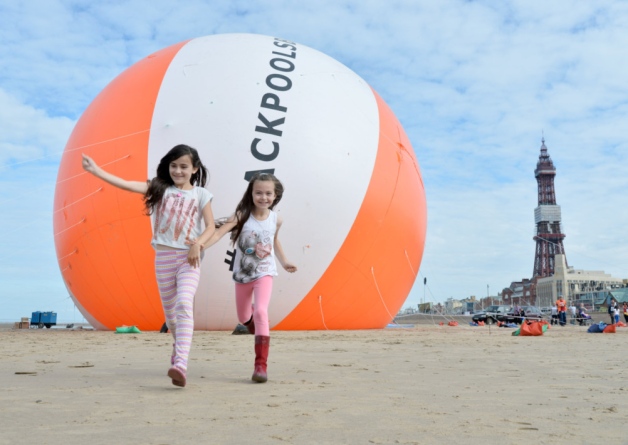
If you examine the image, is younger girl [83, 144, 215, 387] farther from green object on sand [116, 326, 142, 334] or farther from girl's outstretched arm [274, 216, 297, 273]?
green object on sand [116, 326, 142, 334]

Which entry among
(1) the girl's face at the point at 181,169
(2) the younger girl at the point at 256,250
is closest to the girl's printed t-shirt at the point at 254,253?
(2) the younger girl at the point at 256,250

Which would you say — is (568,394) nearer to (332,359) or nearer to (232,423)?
(232,423)

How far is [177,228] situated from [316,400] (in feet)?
4.46

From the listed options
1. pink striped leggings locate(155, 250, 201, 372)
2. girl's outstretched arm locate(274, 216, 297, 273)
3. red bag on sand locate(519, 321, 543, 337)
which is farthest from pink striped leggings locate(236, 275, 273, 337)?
red bag on sand locate(519, 321, 543, 337)

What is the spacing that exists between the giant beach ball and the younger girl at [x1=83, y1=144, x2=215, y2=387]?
3943 mm

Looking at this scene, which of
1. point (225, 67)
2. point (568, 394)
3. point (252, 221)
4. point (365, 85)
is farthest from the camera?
point (365, 85)

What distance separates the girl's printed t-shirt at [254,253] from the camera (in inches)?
150

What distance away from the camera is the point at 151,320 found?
27.5 ft

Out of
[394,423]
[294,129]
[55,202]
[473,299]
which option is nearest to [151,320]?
[55,202]

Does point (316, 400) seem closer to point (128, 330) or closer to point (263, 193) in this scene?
point (263, 193)

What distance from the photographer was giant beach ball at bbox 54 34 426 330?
7.85 m

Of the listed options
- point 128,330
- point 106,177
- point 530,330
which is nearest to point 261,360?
point 106,177

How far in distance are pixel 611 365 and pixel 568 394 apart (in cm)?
194

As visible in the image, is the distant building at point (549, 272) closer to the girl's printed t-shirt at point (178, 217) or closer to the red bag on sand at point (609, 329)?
the red bag on sand at point (609, 329)
